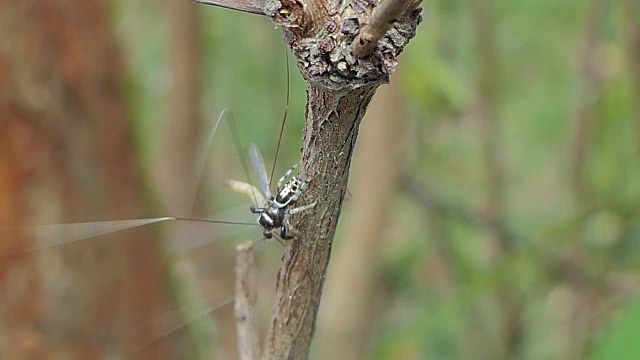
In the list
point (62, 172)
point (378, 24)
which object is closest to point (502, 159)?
point (62, 172)

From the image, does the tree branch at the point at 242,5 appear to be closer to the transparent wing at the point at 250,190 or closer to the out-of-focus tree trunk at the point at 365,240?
the transparent wing at the point at 250,190

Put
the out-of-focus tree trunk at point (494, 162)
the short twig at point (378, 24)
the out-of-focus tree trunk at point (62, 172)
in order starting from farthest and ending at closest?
the out-of-focus tree trunk at point (494, 162) < the out-of-focus tree trunk at point (62, 172) < the short twig at point (378, 24)

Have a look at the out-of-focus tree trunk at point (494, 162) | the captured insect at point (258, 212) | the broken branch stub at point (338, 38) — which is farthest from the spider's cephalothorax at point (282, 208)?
the out-of-focus tree trunk at point (494, 162)

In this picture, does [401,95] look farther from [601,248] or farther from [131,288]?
[131,288]

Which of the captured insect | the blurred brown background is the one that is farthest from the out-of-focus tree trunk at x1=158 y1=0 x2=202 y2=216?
the captured insect

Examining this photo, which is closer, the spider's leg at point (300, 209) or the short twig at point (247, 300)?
the spider's leg at point (300, 209)

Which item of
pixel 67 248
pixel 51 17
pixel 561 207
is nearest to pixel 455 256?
pixel 561 207

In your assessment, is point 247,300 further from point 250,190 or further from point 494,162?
point 494,162
